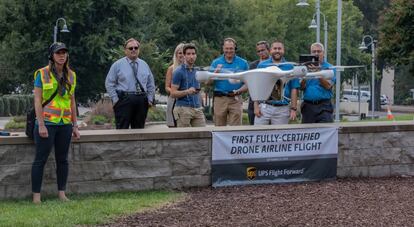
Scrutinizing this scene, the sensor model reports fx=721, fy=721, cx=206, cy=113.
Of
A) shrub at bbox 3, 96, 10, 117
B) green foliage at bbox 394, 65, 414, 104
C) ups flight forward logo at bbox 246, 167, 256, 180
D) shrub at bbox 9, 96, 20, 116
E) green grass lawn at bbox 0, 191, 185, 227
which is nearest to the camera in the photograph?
green grass lawn at bbox 0, 191, 185, 227

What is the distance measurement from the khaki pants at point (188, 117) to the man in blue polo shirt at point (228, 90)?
38 centimetres

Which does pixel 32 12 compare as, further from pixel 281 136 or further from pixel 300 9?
pixel 281 136

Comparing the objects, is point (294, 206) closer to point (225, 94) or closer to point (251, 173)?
point (251, 173)

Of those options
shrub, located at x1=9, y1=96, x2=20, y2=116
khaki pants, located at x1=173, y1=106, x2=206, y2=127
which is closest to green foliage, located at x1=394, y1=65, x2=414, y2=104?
shrub, located at x1=9, y1=96, x2=20, y2=116

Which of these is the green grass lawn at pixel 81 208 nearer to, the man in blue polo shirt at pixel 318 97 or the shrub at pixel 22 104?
the man in blue polo shirt at pixel 318 97

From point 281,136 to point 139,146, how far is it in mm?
1933

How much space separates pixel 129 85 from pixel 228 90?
163cm

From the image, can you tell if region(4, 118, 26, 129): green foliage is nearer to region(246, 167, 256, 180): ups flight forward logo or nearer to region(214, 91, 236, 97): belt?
region(214, 91, 236, 97): belt

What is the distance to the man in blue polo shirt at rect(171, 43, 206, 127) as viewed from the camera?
9.52 m

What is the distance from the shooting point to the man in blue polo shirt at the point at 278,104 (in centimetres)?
988

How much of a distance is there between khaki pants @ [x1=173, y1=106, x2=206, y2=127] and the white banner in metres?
0.89

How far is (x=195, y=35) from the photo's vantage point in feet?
170

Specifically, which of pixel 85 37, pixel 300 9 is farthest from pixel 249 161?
pixel 300 9

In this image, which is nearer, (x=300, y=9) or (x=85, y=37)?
(x=85, y=37)
